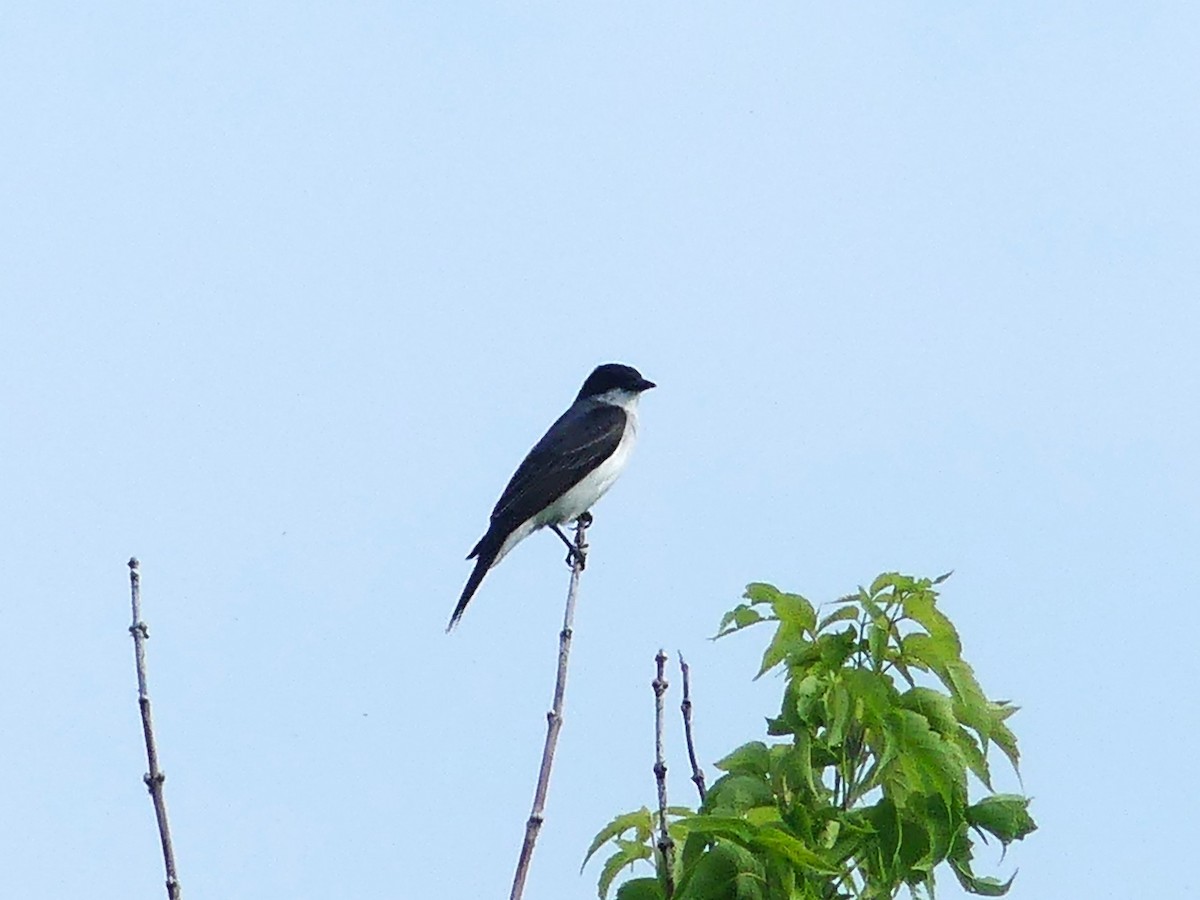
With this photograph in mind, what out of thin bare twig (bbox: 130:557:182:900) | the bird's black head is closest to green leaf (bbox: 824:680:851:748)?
thin bare twig (bbox: 130:557:182:900)

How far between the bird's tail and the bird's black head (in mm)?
2383

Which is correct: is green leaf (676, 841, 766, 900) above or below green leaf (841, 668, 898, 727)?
below

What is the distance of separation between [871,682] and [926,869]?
0.51 m

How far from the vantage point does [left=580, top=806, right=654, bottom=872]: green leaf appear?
5.73 m

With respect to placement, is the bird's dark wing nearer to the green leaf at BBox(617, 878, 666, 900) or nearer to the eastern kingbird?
the eastern kingbird

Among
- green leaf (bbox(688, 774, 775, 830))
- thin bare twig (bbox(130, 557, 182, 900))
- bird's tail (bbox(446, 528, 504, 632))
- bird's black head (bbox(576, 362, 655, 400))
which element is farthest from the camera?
bird's black head (bbox(576, 362, 655, 400))

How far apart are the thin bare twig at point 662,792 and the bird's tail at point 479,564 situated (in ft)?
26.4

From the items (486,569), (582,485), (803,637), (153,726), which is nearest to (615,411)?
(582,485)

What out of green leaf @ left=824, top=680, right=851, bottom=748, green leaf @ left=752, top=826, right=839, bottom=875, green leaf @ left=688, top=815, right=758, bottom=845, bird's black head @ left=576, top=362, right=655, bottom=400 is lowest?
green leaf @ left=752, top=826, right=839, bottom=875

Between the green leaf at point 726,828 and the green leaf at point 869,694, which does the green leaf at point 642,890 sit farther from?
the green leaf at point 869,694

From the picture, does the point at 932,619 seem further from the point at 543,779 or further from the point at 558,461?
the point at 558,461

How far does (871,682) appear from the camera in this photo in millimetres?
5613

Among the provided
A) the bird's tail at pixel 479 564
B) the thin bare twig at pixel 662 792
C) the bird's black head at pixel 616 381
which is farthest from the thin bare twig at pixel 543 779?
the bird's black head at pixel 616 381

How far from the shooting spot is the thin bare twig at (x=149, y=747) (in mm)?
4555
